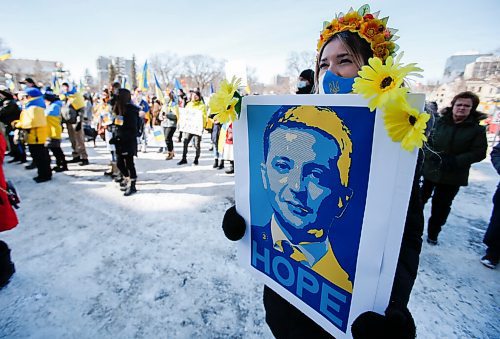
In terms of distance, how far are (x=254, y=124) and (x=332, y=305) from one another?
0.75 metres

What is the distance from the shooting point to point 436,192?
3051 millimetres

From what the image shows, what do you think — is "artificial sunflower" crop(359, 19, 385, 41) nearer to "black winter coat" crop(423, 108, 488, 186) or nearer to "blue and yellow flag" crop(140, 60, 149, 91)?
"black winter coat" crop(423, 108, 488, 186)

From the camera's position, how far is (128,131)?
4.14 meters

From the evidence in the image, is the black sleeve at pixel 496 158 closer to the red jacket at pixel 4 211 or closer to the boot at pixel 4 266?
the red jacket at pixel 4 211

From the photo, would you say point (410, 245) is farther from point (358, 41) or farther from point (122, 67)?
point (122, 67)

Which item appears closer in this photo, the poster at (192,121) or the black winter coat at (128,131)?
the black winter coat at (128,131)

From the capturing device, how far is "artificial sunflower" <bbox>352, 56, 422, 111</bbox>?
1.94 feet

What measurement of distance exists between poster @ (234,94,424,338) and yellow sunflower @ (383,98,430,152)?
0.12ft

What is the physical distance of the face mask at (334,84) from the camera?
949mm

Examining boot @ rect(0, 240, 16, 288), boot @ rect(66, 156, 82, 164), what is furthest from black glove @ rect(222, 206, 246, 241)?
boot @ rect(66, 156, 82, 164)

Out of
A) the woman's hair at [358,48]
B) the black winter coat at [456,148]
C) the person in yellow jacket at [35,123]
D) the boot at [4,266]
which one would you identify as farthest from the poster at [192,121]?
the woman's hair at [358,48]

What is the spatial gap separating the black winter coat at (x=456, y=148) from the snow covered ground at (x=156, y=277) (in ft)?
2.92

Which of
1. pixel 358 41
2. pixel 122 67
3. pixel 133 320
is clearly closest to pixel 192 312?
pixel 133 320

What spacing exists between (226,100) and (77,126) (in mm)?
6644
